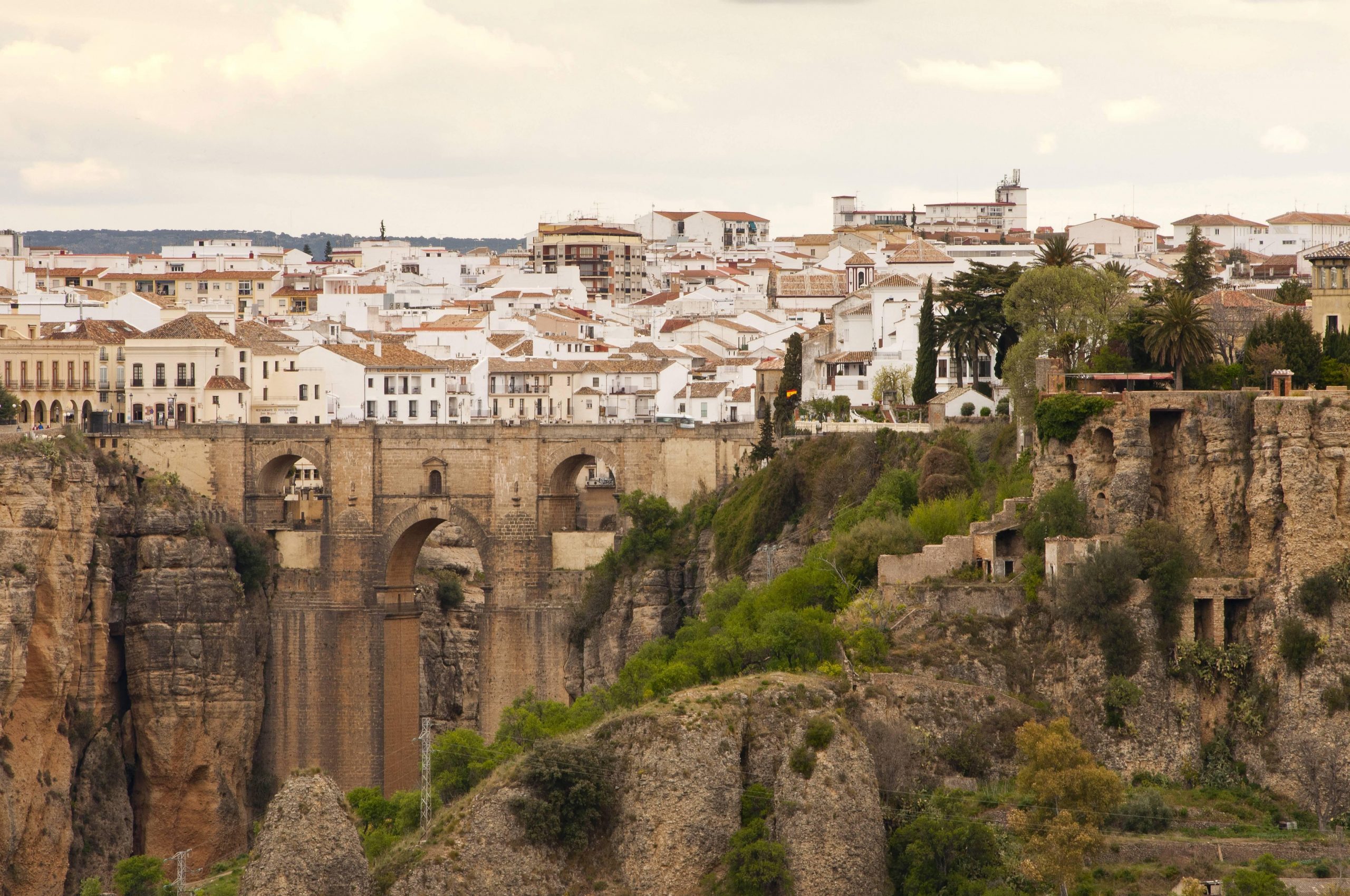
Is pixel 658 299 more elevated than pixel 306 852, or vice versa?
pixel 658 299

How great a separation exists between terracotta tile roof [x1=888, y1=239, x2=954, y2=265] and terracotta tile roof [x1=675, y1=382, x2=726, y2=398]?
7339 mm

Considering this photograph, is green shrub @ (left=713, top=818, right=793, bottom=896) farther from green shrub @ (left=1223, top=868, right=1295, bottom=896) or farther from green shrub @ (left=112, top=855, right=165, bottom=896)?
green shrub @ (left=112, top=855, right=165, bottom=896)

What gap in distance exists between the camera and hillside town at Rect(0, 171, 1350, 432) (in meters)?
58.6

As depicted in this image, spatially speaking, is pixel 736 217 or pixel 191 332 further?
pixel 736 217

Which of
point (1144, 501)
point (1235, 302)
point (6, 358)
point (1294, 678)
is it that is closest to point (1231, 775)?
point (1294, 678)

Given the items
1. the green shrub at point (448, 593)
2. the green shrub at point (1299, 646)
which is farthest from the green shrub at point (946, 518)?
the green shrub at point (448, 593)

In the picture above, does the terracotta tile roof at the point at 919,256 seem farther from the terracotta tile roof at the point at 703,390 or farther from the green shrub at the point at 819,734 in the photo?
the green shrub at the point at 819,734

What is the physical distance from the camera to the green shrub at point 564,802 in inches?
1425

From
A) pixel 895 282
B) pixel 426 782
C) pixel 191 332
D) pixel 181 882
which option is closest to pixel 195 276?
pixel 191 332

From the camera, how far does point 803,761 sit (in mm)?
36219

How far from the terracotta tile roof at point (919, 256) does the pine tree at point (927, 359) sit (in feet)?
46.2

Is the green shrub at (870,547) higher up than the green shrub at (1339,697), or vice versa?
the green shrub at (870,547)

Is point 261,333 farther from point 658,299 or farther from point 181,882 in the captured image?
point 181,882

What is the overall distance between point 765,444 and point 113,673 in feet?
71.5
